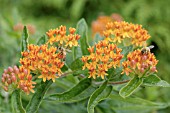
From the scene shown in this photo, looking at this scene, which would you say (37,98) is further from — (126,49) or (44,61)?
(126,49)

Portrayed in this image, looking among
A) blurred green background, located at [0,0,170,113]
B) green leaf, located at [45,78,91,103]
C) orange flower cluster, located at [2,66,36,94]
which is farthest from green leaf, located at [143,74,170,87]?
blurred green background, located at [0,0,170,113]

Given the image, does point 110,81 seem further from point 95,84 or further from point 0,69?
point 0,69

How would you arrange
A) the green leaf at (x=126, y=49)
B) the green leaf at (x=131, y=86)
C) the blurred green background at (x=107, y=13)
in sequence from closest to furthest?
1. the green leaf at (x=131, y=86)
2. the green leaf at (x=126, y=49)
3. the blurred green background at (x=107, y=13)

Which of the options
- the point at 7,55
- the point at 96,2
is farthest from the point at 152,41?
the point at 7,55

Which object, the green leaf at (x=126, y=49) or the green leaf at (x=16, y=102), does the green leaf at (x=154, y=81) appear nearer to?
the green leaf at (x=126, y=49)

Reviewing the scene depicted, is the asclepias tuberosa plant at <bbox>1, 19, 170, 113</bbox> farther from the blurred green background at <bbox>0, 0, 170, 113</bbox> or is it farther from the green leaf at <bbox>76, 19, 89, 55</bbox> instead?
the blurred green background at <bbox>0, 0, 170, 113</bbox>

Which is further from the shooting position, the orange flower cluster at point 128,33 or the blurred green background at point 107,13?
the blurred green background at point 107,13

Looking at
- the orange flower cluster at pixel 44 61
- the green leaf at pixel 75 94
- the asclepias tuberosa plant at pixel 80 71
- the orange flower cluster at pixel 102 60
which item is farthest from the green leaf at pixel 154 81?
the orange flower cluster at pixel 44 61
